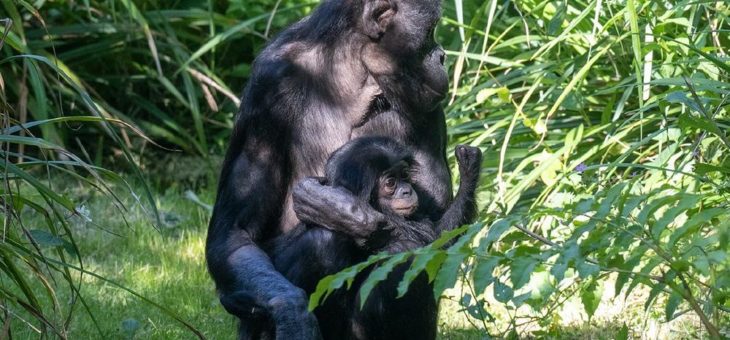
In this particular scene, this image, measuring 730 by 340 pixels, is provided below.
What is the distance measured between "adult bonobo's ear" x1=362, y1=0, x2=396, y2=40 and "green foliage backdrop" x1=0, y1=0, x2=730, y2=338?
0.86 meters

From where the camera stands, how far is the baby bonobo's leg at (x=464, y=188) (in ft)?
14.0

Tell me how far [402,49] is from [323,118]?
41 centimetres

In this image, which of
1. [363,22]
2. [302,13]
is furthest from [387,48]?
[302,13]

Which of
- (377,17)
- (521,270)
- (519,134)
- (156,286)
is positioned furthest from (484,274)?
(519,134)

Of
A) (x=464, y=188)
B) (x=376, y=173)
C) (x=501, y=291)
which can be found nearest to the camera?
(x=501, y=291)

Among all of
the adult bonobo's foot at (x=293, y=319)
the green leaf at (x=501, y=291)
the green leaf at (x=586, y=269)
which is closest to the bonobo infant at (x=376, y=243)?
the adult bonobo's foot at (x=293, y=319)

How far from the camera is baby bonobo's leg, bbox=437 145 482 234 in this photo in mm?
4273

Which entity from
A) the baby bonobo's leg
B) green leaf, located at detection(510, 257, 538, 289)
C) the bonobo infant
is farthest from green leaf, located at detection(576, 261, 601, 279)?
the baby bonobo's leg

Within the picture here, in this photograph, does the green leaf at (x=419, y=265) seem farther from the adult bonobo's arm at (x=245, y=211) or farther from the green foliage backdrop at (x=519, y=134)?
the adult bonobo's arm at (x=245, y=211)

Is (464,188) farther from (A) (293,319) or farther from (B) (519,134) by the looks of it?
(B) (519,134)

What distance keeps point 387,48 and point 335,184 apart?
0.62 metres

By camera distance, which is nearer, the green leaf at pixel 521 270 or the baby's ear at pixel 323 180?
the green leaf at pixel 521 270

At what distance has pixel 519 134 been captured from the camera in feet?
21.2

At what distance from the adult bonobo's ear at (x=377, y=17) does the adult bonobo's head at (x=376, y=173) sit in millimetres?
427
